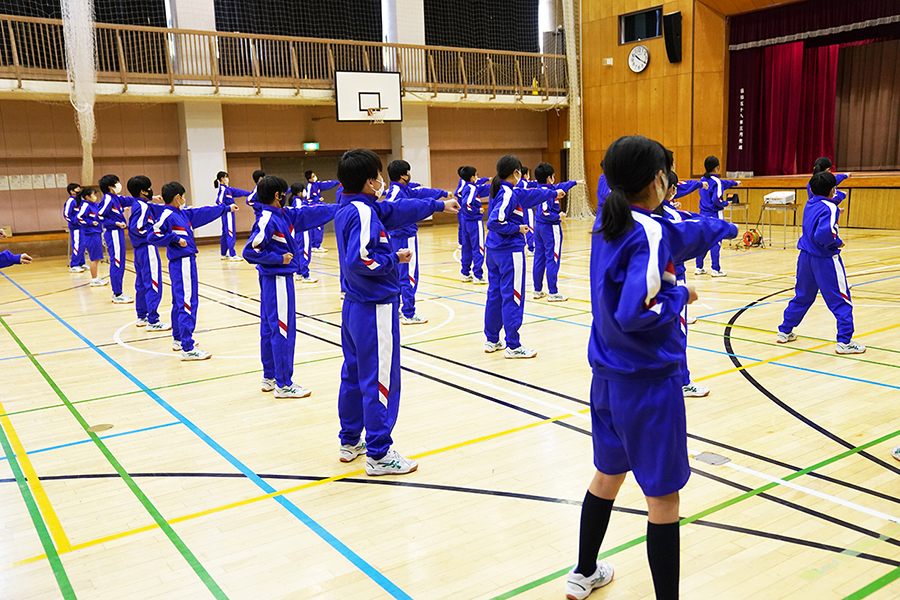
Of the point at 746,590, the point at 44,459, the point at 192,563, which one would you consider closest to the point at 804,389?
the point at 746,590

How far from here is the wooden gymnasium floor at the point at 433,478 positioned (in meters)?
2.92

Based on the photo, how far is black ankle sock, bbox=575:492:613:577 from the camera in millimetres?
2535

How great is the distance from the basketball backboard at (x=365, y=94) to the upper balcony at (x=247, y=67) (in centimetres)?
36

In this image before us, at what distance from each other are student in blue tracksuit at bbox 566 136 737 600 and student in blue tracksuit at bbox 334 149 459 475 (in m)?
1.63

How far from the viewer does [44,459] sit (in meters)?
4.38

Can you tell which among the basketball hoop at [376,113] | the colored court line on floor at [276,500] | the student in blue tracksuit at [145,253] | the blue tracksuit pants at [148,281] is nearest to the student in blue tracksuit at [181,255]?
the student in blue tracksuit at [145,253]

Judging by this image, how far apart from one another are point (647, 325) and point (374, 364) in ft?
6.54

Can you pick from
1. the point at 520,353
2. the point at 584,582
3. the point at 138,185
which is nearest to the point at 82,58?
the point at 138,185

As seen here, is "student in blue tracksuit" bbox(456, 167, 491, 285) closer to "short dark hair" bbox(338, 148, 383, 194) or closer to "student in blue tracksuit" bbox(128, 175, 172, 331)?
"student in blue tracksuit" bbox(128, 175, 172, 331)

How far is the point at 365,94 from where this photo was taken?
18203mm

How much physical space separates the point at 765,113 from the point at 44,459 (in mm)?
19269

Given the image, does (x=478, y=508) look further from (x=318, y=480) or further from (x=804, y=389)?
(x=804, y=389)

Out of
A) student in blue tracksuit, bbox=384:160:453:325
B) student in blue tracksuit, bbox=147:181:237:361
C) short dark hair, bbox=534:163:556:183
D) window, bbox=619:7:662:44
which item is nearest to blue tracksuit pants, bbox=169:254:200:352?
student in blue tracksuit, bbox=147:181:237:361

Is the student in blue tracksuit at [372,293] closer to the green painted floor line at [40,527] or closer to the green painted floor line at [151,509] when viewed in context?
the green painted floor line at [151,509]
